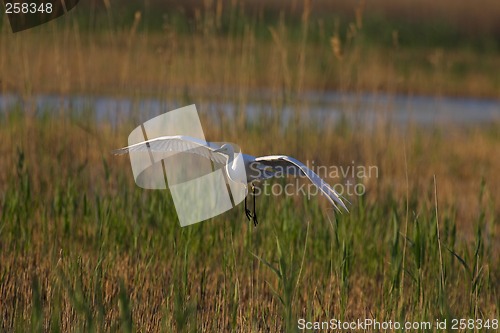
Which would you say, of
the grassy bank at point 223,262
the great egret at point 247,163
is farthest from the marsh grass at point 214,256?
the great egret at point 247,163

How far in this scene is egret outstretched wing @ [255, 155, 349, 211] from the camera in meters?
2.40

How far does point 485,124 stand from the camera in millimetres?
10625

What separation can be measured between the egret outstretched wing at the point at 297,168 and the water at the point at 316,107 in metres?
2.16

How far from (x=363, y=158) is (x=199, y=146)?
392 cm

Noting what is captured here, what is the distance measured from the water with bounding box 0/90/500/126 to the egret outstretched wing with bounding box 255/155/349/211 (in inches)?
85.1

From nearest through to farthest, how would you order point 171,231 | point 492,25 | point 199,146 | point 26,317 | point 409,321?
point 199,146, point 26,317, point 409,321, point 171,231, point 492,25

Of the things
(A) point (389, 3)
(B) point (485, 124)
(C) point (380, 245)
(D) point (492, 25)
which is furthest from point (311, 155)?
(A) point (389, 3)

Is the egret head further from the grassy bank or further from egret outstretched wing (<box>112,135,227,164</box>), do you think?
the grassy bank

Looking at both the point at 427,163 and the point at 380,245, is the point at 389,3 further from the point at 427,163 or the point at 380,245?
the point at 380,245

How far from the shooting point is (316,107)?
7.10 meters

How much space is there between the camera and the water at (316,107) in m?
5.33
